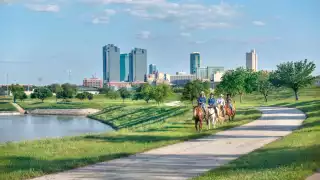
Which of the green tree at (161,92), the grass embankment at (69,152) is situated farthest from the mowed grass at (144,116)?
the grass embankment at (69,152)

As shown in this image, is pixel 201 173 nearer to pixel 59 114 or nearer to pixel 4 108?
pixel 59 114

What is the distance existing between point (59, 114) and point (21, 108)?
19691 mm

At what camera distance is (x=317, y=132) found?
22281 mm

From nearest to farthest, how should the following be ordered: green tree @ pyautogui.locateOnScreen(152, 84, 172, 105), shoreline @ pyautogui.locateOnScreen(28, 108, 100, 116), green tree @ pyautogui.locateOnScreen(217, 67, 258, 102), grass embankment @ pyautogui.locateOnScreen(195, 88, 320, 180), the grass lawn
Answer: grass embankment @ pyautogui.locateOnScreen(195, 88, 320, 180)
green tree @ pyautogui.locateOnScreen(217, 67, 258, 102)
green tree @ pyautogui.locateOnScreen(152, 84, 172, 105)
shoreline @ pyautogui.locateOnScreen(28, 108, 100, 116)
the grass lawn

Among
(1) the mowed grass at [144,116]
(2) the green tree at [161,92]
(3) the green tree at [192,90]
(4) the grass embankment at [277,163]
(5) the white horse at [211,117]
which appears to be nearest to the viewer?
(4) the grass embankment at [277,163]

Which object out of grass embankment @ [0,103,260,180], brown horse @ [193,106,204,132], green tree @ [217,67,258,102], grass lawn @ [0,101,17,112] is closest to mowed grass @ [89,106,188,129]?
green tree @ [217,67,258,102]

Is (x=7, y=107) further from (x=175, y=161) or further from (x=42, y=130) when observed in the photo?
(x=175, y=161)

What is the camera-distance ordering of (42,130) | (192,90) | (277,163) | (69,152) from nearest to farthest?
1. (277,163)
2. (69,152)
3. (42,130)
4. (192,90)

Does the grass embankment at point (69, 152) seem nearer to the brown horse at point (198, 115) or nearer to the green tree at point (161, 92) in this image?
the brown horse at point (198, 115)

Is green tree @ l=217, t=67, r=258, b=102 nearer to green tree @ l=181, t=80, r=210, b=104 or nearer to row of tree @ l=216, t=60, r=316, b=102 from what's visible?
row of tree @ l=216, t=60, r=316, b=102

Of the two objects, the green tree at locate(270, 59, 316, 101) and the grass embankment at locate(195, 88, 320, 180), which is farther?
the green tree at locate(270, 59, 316, 101)

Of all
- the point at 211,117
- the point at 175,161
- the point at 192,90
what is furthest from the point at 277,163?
the point at 192,90

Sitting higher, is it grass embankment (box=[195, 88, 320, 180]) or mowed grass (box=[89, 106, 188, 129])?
grass embankment (box=[195, 88, 320, 180])

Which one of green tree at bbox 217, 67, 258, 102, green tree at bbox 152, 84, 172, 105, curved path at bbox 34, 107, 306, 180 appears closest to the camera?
curved path at bbox 34, 107, 306, 180
